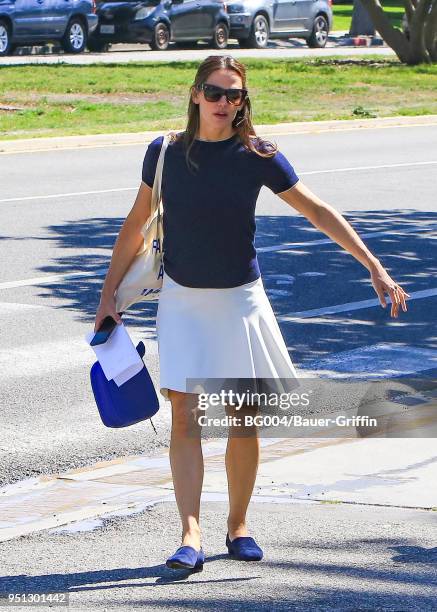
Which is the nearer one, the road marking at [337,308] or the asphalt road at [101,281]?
the asphalt road at [101,281]

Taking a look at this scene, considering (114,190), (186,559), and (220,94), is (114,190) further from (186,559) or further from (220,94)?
(186,559)

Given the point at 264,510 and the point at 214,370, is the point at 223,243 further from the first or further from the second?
the point at 264,510

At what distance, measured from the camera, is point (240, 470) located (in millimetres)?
4824

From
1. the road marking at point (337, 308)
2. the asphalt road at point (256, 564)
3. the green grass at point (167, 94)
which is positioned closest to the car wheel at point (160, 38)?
the green grass at point (167, 94)

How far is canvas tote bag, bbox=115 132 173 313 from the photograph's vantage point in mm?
4820

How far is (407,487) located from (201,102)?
2.02 meters

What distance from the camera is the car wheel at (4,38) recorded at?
110 ft

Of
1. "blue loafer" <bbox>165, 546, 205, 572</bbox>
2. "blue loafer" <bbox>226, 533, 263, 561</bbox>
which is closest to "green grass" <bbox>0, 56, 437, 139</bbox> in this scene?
"blue loafer" <bbox>226, 533, 263, 561</bbox>

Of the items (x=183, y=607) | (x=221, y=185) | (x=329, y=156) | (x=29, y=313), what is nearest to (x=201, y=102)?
(x=221, y=185)

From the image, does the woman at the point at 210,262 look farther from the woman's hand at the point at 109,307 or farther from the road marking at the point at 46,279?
the road marking at the point at 46,279

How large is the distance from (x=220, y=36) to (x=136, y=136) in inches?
761

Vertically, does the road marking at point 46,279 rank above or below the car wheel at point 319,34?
above

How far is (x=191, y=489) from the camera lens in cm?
471

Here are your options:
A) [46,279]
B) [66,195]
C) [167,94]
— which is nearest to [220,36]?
[167,94]
